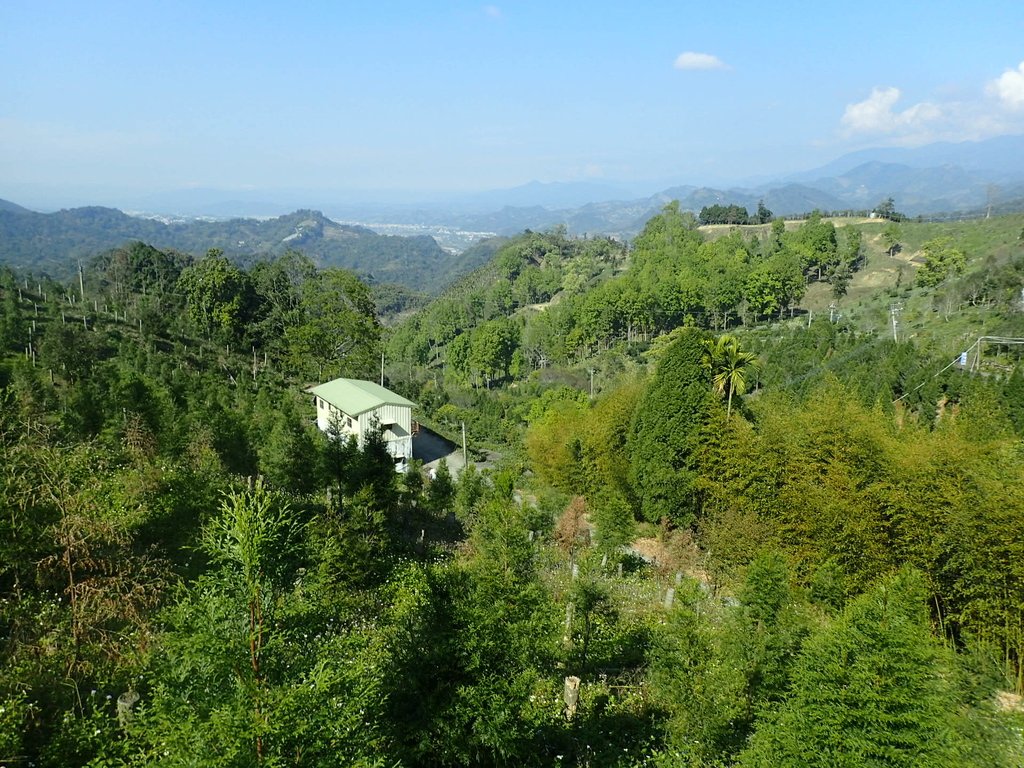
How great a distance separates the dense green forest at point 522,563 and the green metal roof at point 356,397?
2770 millimetres

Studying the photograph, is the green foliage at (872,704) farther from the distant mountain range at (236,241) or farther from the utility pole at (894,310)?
the distant mountain range at (236,241)

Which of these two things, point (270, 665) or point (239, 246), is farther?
point (239, 246)

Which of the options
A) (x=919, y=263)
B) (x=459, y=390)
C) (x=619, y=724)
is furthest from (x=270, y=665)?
(x=919, y=263)

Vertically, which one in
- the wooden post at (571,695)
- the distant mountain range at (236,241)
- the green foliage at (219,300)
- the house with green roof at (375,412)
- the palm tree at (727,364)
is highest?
the distant mountain range at (236,241)

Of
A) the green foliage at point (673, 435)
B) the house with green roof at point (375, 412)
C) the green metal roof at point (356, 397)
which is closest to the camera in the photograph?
the green foliage at point (673, 435)

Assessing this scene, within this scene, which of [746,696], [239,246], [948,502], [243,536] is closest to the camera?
[243,536]

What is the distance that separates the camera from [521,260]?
7350 cm

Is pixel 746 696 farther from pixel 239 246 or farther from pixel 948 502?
pixel 239 246

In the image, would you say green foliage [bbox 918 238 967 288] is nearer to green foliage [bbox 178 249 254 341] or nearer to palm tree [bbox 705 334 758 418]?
palm tree [bbox 705 334 758 418]

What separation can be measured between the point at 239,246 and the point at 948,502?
172936 mm

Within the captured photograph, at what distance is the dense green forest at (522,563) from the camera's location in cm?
455

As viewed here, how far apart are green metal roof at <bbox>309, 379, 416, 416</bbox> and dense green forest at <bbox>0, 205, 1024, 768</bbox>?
2770 mm

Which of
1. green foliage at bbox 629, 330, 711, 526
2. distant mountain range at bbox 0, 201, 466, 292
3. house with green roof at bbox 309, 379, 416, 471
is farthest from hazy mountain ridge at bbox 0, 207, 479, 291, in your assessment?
green foliage at bbox 629, 330, 711, 526

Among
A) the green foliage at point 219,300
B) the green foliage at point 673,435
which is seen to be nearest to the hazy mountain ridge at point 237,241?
the green foliage at point 219,300
